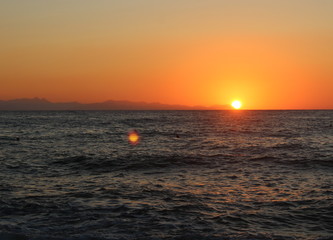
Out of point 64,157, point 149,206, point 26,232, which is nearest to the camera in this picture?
point 26,232

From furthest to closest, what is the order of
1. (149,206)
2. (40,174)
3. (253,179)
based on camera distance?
(40,174), (253,179), (149,206)

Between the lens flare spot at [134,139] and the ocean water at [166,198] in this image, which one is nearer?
the ocean water at [166,198]

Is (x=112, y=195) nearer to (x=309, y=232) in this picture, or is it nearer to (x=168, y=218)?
(x=168, y=218)

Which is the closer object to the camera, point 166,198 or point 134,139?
point 166,198

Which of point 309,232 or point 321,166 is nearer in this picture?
point 309,232

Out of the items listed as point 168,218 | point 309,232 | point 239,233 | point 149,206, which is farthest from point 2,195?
point 309,232

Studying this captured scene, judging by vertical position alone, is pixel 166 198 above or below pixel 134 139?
above

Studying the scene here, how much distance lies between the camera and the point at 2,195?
1581 centimetres

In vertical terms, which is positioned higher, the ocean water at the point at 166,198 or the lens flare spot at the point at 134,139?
the ocean water at the point at 166,198

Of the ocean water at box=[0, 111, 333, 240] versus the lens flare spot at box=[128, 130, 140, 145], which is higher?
the ocean water at box=[0, 111, 333, 240]

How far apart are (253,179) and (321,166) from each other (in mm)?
7865

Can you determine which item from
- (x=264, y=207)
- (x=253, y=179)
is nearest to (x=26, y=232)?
(x=264, y=207)

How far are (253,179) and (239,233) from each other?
356 inches

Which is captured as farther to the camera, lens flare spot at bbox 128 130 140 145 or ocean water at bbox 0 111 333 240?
lens flare spot at bbox 128 130 140 145
